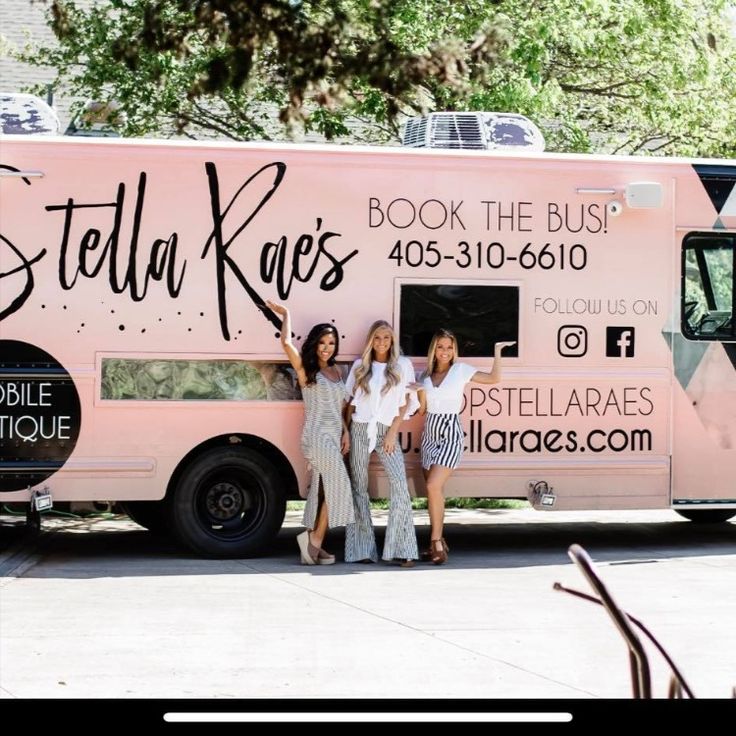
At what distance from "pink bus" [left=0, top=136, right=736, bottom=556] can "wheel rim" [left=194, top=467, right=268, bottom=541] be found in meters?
0.02

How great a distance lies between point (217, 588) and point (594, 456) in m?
3.25

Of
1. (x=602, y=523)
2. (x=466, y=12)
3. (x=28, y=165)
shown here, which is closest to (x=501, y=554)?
(x=602, y=523)

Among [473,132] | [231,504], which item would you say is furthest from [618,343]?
[231,504]

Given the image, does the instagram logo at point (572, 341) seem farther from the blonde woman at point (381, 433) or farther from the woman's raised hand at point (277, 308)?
the woman's raised hand at point (277, 308)

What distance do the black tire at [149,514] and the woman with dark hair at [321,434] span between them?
118 cm

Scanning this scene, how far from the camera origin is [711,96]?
14.9 m

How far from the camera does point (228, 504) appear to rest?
32.1 feet

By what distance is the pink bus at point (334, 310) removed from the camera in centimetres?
952

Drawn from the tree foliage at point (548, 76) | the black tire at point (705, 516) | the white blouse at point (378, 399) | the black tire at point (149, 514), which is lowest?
the black tire at point (705, 516)

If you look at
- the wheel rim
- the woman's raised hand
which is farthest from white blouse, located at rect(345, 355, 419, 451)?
the wheel rim

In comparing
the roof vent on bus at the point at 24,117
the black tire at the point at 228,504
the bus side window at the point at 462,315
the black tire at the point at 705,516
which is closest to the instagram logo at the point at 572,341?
the bus side window at the point at 462,315

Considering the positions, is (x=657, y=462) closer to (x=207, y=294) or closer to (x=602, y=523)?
(x=602, y=523)

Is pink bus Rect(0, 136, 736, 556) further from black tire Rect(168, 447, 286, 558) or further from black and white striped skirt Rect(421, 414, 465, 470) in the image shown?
black and white striped skirt Rect(421, 414, 465, 470)

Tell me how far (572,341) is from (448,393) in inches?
44.9
